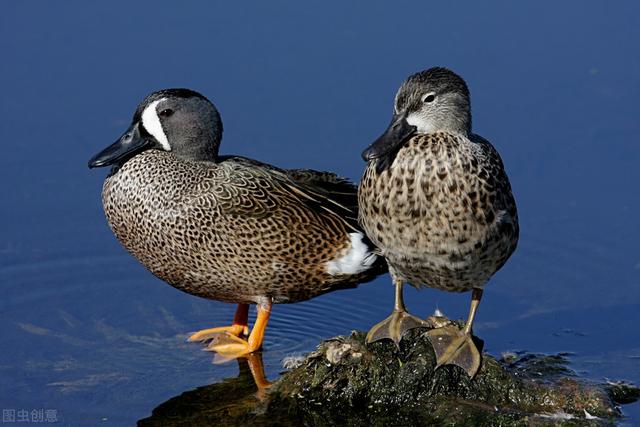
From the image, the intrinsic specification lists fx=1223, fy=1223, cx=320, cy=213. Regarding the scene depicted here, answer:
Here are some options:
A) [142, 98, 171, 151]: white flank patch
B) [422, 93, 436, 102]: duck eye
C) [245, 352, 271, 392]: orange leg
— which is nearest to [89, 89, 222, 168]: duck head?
[142, 98, 171, 151]: white flank patch

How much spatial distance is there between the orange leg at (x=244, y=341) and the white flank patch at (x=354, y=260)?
38 centimetres

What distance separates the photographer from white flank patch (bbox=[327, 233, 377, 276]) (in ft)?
20.2

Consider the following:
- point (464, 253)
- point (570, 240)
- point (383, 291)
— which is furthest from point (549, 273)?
point (464, 253)

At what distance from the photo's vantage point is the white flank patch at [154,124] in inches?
241

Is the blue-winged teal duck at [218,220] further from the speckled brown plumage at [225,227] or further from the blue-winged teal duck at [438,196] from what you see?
the blue-winged teal duck at [438,196]

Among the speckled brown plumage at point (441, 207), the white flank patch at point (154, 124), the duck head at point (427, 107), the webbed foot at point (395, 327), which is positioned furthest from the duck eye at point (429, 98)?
the white flank patch at point (154, 124)

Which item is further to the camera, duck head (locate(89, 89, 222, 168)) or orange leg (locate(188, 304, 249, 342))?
orange leg (locate(188, 304, 249, 342))

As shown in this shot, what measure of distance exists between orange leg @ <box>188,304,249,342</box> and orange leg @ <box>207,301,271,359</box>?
8 cm

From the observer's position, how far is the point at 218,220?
592 cm

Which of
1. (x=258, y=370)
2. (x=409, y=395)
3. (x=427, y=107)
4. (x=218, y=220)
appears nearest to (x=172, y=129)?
(x=218, y=220)

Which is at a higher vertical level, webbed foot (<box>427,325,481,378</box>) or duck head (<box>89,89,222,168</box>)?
duck head (<box>89,89,222,168</box>)

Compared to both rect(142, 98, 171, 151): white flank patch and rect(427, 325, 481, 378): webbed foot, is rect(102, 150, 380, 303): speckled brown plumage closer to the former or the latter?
rect(142, 98, 171, 151): white flank patch

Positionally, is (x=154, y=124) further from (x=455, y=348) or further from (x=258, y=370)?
(x=455, y=348)

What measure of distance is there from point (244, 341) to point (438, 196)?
1603 mm
